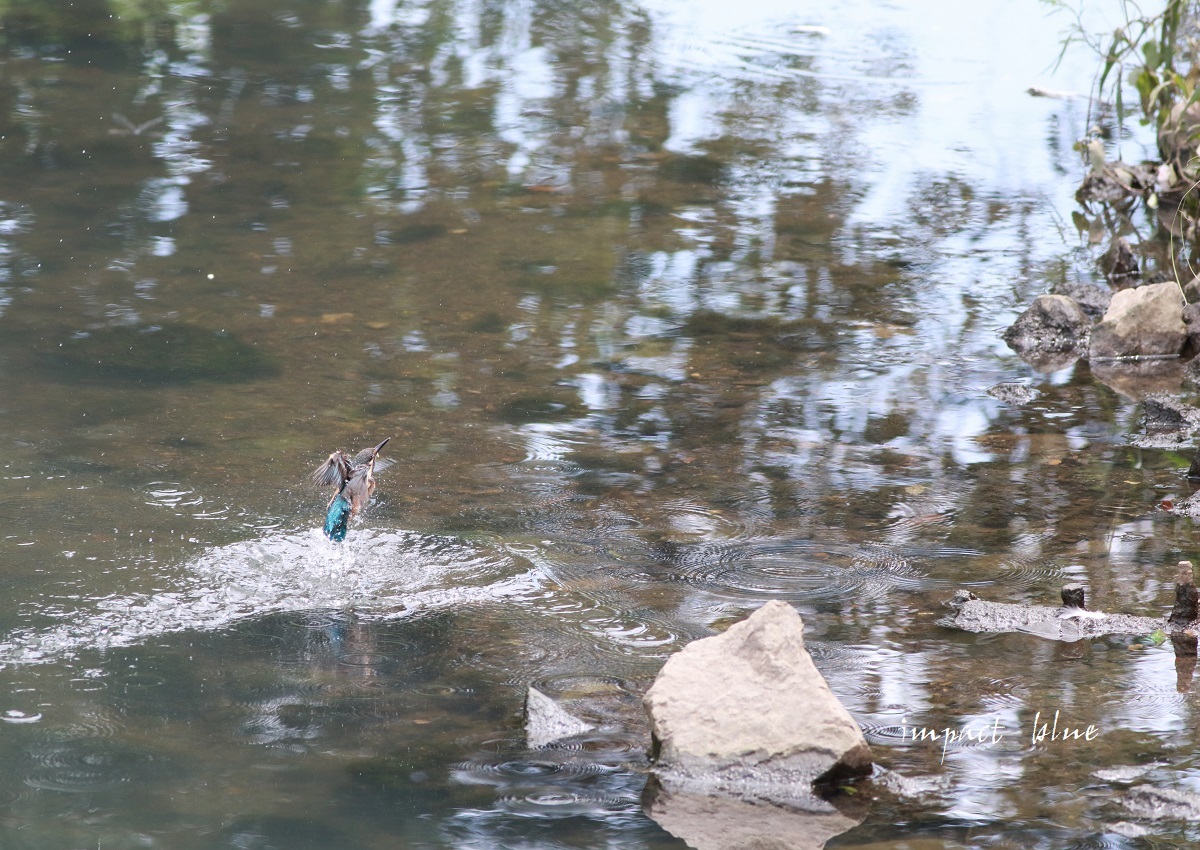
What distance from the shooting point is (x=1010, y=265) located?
7984 millimetres

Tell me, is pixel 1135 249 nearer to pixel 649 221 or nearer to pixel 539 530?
pixel 649 221

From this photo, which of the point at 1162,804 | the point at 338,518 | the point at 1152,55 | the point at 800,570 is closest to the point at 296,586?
the point at 338,518

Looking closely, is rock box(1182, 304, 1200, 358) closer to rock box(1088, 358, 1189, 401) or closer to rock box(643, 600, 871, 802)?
rock box(1088, 358, 1189, 401)

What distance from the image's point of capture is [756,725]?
3586 millimetres

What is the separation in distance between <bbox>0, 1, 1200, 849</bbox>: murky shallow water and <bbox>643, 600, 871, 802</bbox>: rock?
0.15 metres

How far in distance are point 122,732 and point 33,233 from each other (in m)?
4.80

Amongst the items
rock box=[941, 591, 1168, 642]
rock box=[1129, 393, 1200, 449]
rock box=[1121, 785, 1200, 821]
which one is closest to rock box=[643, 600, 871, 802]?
rock box=[1121, 785, 1200, 821]

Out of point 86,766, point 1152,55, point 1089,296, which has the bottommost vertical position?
point 86,766

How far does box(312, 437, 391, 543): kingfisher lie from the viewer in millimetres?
4465

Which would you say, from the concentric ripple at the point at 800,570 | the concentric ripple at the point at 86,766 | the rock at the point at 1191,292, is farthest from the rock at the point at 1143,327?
the concentric ripple at the point at 86,766

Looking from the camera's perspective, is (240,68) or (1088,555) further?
(240,68)

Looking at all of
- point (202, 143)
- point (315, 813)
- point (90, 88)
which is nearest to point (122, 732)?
point (315, 813)

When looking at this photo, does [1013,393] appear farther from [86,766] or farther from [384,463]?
[86,766]

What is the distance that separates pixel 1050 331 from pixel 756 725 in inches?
155
